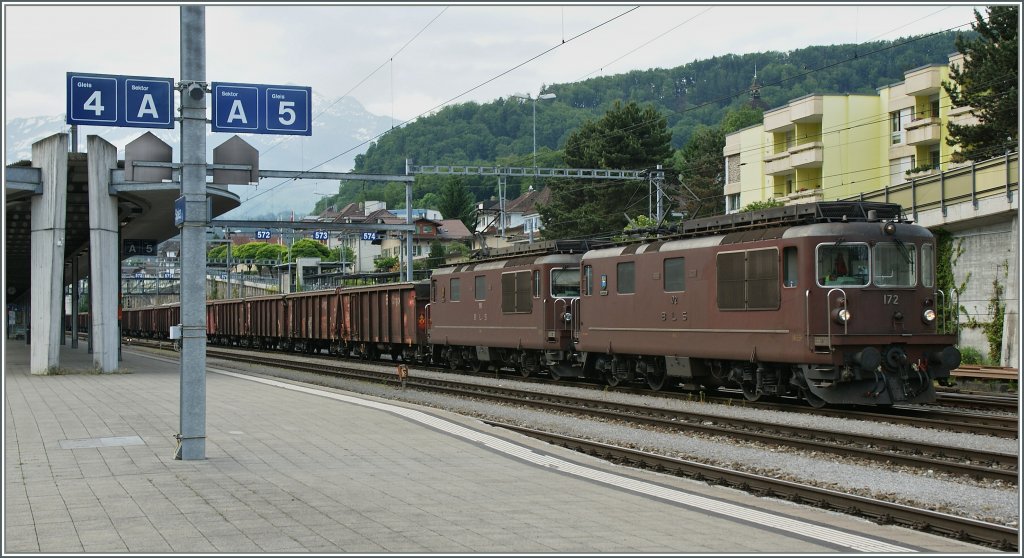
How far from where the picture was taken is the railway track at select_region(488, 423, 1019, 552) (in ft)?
26.4

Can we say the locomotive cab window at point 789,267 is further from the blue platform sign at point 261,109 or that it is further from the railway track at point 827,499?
the blue platform sign at point 261,109

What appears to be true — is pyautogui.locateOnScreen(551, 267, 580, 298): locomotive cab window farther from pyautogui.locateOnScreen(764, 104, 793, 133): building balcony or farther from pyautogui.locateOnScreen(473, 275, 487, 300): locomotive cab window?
pyautogui.locateOnScreen(764, 104, 793, 133): building balcony

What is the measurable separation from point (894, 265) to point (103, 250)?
19.9 meters

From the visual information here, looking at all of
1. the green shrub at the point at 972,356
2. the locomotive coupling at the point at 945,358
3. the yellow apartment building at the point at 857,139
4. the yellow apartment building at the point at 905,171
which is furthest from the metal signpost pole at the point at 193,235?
the yellow apartment building at the point at 857,139

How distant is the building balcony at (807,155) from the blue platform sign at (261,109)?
3964 cm

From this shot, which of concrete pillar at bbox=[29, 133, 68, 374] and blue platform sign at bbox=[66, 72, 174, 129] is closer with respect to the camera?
blue platform sign at bbox=[66, 72, 174, 129]

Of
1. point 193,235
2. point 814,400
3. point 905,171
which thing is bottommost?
point 814,400

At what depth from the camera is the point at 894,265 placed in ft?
52.5

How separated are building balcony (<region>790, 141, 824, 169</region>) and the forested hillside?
8.19 meters

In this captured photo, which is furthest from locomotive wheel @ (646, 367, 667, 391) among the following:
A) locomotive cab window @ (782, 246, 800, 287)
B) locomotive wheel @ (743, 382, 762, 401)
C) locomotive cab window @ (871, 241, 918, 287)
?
locomotive cab window @ (871, 241, 918, 287)

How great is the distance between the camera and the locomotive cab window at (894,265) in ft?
52.1

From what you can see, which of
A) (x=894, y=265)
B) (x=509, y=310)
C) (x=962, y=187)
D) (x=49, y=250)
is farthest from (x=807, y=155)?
(x=49, y=250)

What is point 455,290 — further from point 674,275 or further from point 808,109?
point 808,109

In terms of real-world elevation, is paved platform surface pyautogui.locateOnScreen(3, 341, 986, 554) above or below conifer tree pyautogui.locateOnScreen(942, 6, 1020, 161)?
below
